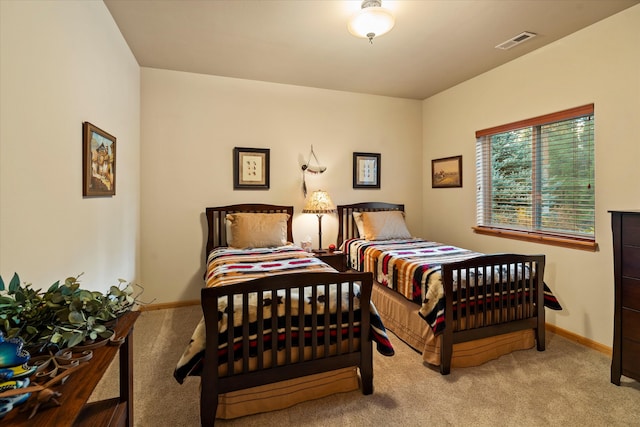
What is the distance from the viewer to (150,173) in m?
3.44

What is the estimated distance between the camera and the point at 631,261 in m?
1.94

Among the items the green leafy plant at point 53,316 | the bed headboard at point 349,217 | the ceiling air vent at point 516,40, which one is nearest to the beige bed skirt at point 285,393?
the green leafy plant at point 53,316

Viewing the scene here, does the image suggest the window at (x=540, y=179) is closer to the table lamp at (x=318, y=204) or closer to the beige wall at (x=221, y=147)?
the beige wall at (x=221, y=147)

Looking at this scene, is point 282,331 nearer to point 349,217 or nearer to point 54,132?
point 54,132

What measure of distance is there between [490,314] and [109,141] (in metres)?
3.18

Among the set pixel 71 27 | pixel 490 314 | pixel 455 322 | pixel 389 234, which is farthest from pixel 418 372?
pixel 71 27

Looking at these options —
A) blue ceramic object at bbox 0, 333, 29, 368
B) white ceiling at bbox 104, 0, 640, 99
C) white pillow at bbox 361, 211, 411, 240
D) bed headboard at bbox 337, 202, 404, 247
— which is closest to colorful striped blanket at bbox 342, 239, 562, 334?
white pillow at bbox 361, 211, 411, 240

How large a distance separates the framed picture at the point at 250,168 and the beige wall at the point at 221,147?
0.08 meters

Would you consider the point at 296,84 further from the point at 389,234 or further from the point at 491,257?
the point at 491,257

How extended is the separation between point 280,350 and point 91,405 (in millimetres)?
913

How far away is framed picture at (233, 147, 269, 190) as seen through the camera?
12.2 feet

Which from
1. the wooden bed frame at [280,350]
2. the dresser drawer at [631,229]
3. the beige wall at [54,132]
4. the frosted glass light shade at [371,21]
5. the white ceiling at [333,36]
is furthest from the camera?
the white ceiling at [333,36]

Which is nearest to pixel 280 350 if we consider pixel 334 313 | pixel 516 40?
pixel 334 313

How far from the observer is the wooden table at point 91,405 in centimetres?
73
